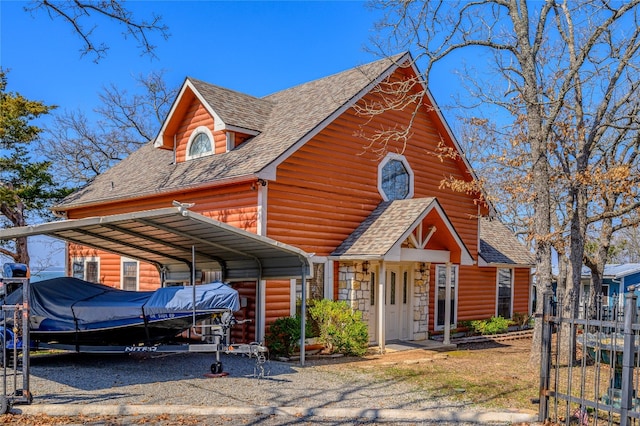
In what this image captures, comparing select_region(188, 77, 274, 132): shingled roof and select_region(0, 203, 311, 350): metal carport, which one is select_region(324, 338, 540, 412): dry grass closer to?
select_region(0, 203, 311, 350): metal carport

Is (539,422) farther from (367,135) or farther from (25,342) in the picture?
(367,135)

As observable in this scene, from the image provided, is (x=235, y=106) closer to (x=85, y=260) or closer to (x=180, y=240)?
(x=180, y=240)

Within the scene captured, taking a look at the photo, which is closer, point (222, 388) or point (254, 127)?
point (222, 388)

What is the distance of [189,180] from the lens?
53.2 feet

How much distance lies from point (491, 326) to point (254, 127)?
1076 centimetres

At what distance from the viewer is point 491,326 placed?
20594 mm

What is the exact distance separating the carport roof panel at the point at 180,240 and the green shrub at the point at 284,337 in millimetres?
1310

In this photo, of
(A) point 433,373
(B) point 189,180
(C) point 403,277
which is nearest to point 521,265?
(C) point 403,277

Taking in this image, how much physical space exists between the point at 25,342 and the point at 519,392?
26.2 feet

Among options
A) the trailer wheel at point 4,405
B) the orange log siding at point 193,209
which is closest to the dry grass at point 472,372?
the orange log siding at point 193,209

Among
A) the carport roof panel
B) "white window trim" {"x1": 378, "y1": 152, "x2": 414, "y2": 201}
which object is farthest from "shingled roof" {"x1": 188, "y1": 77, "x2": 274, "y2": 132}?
the carport roof panel

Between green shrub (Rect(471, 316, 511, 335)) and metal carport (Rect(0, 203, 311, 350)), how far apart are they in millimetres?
9433

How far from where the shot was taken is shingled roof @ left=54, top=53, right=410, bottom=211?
1502 centimetres

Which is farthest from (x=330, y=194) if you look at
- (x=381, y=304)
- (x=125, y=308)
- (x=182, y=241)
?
(x=125, y=308)
